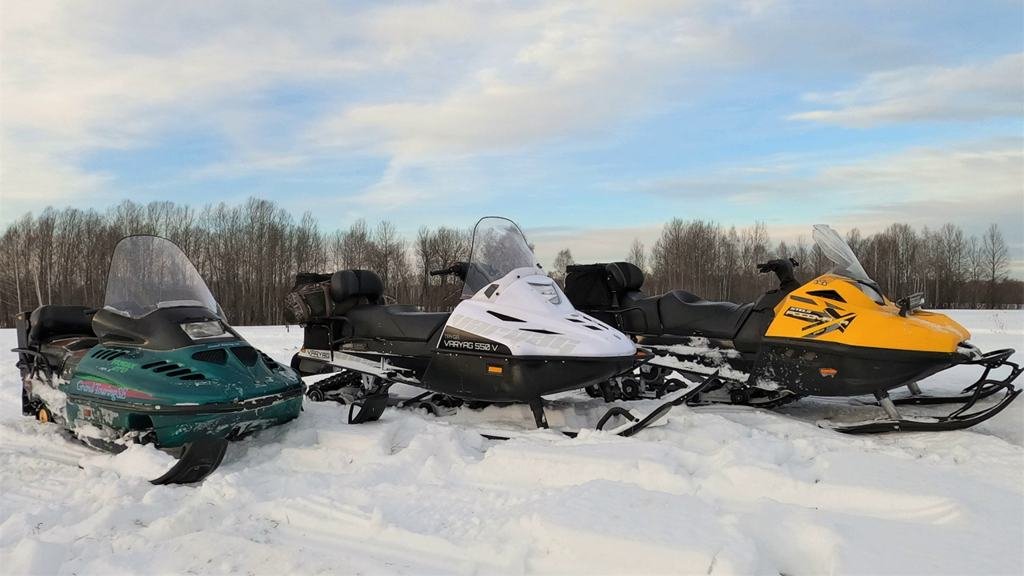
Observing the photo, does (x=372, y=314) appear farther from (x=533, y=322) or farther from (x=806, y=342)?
(x=806, y=342)

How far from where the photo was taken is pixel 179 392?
3633 mm

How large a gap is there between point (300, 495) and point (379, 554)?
0.78 m

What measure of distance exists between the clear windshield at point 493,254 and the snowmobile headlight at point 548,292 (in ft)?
0.83

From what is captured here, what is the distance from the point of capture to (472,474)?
339 centimetres

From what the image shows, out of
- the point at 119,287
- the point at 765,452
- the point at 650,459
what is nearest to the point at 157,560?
the point at 650,459

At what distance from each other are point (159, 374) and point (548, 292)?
8.38 feet

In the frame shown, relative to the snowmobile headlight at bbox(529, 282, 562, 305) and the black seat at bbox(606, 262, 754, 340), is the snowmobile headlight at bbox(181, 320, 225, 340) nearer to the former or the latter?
the snowmobile headlight at bbox(529, 282, 562, 305)

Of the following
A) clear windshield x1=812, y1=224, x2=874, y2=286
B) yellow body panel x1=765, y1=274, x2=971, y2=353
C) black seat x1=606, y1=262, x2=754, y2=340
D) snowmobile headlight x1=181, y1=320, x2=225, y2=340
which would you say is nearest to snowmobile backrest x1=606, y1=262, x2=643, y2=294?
black seat x1=606, y1=262, x2=754, y2=340

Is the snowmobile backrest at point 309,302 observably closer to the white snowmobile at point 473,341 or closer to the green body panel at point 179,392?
the white snowmobile at point 473,341

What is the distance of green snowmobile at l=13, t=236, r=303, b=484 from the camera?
3641 mm

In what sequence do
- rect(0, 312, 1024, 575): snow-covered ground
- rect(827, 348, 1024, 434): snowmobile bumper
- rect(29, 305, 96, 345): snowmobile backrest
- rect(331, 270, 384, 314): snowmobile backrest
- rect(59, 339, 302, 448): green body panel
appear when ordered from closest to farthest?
rect(0, 312, 1024, 575): snow-covered ground < rect(59, 339, 302, 448): green body panel < rect(827, 348, 1024, 434): snowmobile bumper < rect(29, 305, 96, 345): snowmobile backrest < rect(331, 270, 384, 314): snowmobile backrest

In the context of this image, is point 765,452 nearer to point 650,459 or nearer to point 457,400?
point 650,459

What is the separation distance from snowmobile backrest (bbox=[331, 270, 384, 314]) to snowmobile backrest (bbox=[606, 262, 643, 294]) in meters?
2.08

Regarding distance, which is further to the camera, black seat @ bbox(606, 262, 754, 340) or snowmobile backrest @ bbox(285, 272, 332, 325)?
snowmobile backrest @ bbox(285, 272, 332, 325)
